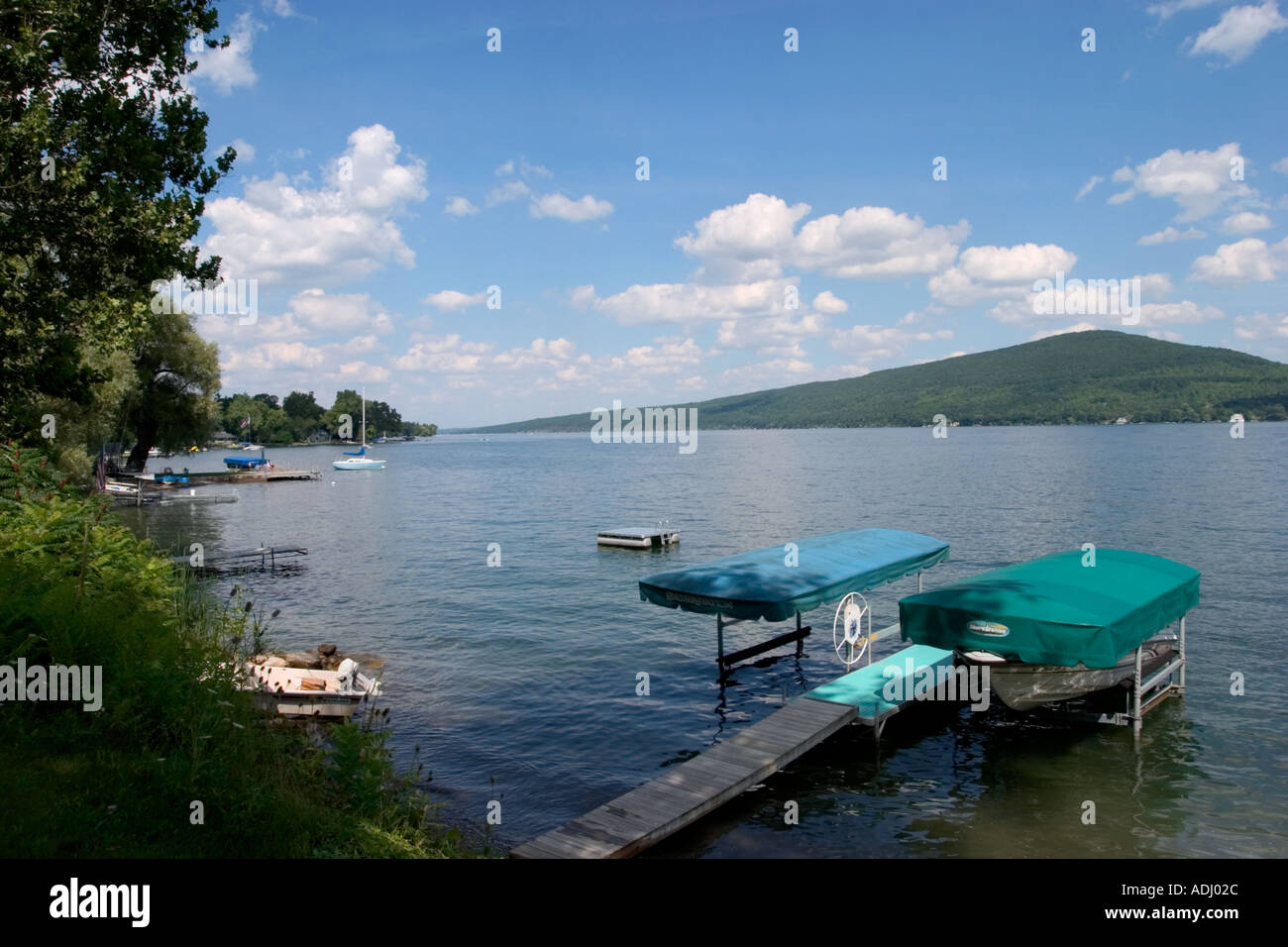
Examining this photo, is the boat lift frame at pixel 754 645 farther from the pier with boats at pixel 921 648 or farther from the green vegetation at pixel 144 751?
the green vegetation at pixel 144 751

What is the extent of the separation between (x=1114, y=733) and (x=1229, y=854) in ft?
16.7

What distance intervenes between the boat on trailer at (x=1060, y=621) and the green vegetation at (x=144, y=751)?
392 inches

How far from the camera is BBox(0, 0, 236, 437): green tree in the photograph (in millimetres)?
15844

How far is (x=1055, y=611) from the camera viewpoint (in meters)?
14.5

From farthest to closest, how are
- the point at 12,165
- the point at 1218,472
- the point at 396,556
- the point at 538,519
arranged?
1. the point at 1218,472
2. the point at 538,519
3. the point at 396,556
4. the point at 12,165

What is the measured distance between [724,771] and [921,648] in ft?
29.1

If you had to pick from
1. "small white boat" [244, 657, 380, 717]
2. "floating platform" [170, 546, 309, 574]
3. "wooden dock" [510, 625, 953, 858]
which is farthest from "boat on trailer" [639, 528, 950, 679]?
"floating platform" [170, 546, 309, 574]

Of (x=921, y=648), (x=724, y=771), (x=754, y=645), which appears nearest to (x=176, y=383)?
(x=754, y=645)

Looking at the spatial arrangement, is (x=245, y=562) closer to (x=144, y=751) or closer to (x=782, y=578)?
(x=782, y=578)

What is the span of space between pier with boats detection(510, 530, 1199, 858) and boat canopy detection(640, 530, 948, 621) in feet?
0.14

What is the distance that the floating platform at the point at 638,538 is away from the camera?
152 ft
